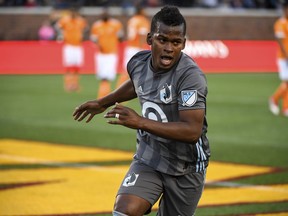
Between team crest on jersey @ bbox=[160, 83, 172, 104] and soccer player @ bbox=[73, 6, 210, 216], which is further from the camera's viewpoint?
team crest on jersey @ bbox=[160, 83, 172, 104]

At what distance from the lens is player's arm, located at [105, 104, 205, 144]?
226 inches

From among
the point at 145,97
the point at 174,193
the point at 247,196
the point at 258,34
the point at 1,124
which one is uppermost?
the point at 145,97

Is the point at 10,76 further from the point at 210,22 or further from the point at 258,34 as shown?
the point at 258,34

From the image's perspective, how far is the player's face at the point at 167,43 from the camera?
20.1ft

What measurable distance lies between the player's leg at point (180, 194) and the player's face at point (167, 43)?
3.00ft

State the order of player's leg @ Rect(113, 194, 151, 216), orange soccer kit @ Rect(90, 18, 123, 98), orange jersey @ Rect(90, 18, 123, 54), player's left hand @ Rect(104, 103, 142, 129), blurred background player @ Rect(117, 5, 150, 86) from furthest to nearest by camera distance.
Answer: blurred background player @ Rect(117, 5, 150, 86) → orange jersey @ Rect(90, 18, 123, 54) → orange soccer kit @ Rect(90, 18, 123, 98) → player's leg @ Rect(113, 194, 151, 216) → player's left hand @ Rect(104, 103, 142, 129)

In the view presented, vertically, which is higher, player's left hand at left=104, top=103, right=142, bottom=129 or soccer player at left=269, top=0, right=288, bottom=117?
player's left hand at left=104, top=103, right=142, bottom=129

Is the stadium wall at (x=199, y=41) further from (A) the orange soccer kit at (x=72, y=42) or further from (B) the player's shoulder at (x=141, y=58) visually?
(B) the player's shoulder at (x=141, y=58)

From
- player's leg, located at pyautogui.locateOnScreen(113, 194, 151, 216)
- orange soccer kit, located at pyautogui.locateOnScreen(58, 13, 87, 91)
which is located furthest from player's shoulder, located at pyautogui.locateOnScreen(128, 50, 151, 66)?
orange soccer kit, located at pyautogui.locateOnScreen(58, 13, 87, 91)

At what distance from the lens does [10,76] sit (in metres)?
28.8

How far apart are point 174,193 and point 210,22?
31.5m

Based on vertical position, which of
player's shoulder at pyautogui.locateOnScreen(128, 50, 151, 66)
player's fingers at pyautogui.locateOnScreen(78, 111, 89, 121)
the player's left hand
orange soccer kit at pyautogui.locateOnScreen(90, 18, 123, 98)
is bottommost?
orange soccer kit at pyautogui.locateOnScreen(90, 18, 123, 98)

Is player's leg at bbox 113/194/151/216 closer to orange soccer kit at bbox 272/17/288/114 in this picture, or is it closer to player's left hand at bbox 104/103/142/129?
player's left hand at bbox 104/103/142/129

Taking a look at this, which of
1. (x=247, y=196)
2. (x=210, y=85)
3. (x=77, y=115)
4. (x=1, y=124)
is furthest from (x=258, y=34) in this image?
(x=77, y=115)
